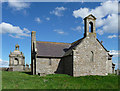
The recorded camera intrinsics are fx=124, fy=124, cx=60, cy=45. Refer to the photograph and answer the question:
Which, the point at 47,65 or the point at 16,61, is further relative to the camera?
the point at 16,61

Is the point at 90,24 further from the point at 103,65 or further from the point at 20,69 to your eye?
the point at 20,69

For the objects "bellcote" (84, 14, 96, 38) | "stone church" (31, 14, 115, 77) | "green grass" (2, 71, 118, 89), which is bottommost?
"green grass" (2, 71, 118, 89)

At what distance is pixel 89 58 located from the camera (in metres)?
22.2

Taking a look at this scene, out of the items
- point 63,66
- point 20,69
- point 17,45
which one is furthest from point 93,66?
point 17,45

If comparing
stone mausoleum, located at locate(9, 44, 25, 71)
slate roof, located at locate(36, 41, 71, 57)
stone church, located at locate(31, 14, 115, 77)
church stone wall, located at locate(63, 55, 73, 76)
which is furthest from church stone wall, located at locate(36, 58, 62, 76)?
stone mausoleum, located at locate(9, 44, 25, 71)

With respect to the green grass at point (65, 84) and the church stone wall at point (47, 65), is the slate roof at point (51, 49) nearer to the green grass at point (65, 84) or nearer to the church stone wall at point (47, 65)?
the church stone wall at point (47, 65)

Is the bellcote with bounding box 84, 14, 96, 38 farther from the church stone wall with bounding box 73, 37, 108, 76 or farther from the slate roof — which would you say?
the slate roof

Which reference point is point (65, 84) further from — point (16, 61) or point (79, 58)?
point (16, 61)

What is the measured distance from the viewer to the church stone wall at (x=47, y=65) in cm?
2423

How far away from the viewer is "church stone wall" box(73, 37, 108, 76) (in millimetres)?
21312

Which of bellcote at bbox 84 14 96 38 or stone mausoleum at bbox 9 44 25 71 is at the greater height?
bellcote at bbox 84 14 96 38

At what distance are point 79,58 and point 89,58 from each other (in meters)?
2.05

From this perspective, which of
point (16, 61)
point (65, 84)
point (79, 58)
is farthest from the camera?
point (16, 61)

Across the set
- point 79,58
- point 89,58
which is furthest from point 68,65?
point 89,58
